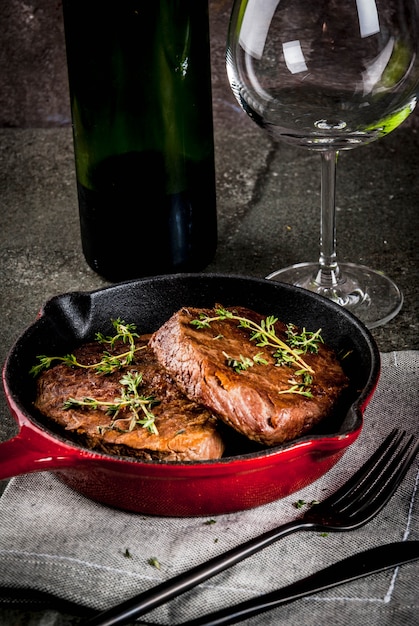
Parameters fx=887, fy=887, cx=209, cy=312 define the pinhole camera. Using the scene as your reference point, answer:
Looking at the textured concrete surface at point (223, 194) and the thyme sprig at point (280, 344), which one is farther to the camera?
the textured concrete surface at point (223, 194)

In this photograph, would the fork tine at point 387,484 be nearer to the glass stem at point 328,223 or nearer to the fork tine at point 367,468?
the fork tine at point 367,468

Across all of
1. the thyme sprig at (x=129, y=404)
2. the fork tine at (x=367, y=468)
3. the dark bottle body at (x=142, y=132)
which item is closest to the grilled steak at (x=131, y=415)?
the thyme sprig at (x=129, y=404)

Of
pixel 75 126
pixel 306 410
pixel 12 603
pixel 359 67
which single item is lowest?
pixel 12 603

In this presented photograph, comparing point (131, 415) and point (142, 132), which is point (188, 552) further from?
point (142, 132)

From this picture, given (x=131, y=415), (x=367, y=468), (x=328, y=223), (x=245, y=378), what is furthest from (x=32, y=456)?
(x=328, y=223)

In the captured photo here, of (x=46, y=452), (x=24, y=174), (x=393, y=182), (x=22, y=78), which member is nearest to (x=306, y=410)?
(x=46, y=452)

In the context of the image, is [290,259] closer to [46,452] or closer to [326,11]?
[326,11]
